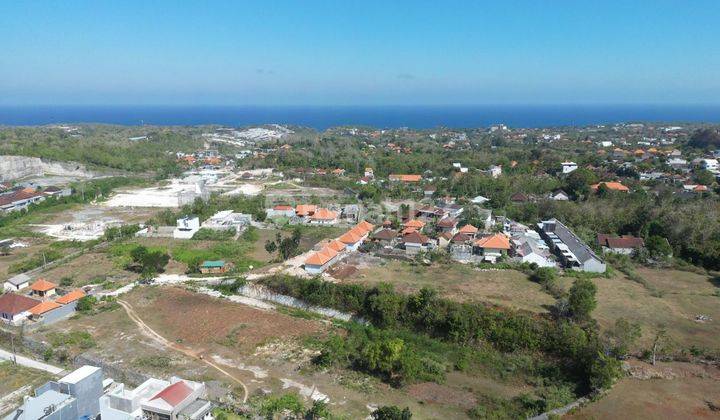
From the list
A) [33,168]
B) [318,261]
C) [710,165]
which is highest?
[710,165]

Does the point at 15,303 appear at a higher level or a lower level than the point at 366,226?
lower

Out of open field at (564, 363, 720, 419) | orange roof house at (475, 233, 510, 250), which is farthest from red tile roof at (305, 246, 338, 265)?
open field at (564, 363, 720, 419)

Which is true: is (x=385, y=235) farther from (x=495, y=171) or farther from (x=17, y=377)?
(x=495, y=171)

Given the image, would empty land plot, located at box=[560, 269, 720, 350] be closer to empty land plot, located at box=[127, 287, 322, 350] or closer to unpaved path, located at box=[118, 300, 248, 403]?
empty land plot, located at box=[127, 287, 322, 350]

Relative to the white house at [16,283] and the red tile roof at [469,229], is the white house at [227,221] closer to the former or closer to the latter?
the white house at [16,283]

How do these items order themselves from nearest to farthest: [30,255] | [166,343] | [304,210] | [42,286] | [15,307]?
[166,343] → [15,307] → [42,286] → [30,255] → [304,210]

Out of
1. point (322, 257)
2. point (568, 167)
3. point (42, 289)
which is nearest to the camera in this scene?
point (42, 289)

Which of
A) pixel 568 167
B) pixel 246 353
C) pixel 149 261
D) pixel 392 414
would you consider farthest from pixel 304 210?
pixel 568 167
